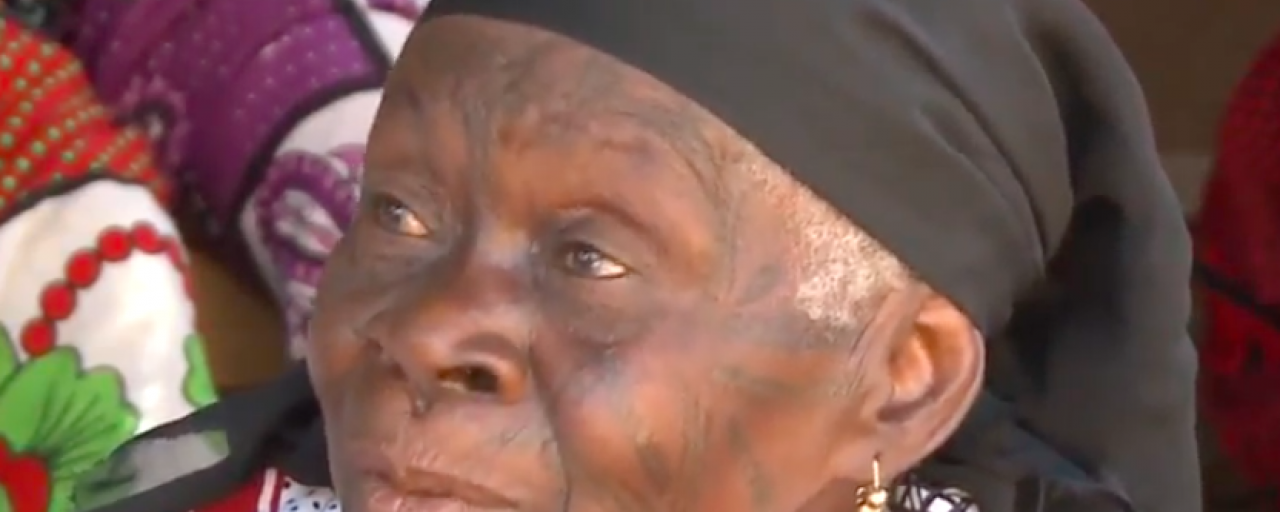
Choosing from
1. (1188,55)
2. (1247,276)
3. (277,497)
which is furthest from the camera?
(1188,55)

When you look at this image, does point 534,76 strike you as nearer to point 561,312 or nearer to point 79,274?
point 561,312

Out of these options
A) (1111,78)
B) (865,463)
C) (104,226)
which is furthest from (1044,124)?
(104,226)

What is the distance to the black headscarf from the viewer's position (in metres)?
0.69

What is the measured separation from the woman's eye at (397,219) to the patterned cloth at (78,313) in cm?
43

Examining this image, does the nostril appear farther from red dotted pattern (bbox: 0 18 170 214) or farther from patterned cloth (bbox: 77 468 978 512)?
red dotted pattern (bbox: 0 18 170 214)

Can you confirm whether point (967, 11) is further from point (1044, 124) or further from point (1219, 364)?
point (1219, 364)

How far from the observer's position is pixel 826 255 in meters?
0.71

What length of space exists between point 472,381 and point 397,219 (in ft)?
0.29

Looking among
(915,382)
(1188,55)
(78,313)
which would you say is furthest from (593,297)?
(1188,55)

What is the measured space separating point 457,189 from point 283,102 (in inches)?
24.3

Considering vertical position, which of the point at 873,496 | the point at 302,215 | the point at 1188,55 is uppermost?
the point at 873,496

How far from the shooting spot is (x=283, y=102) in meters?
1.28

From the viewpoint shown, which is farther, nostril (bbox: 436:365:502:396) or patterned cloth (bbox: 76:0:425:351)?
patterned cloth (bbox: 76:0:425:351)

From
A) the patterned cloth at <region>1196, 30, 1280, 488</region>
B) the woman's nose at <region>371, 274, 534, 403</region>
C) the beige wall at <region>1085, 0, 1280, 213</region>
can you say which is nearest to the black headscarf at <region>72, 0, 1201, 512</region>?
the woman's nose at <region>371, 274, 534, 403</region>
